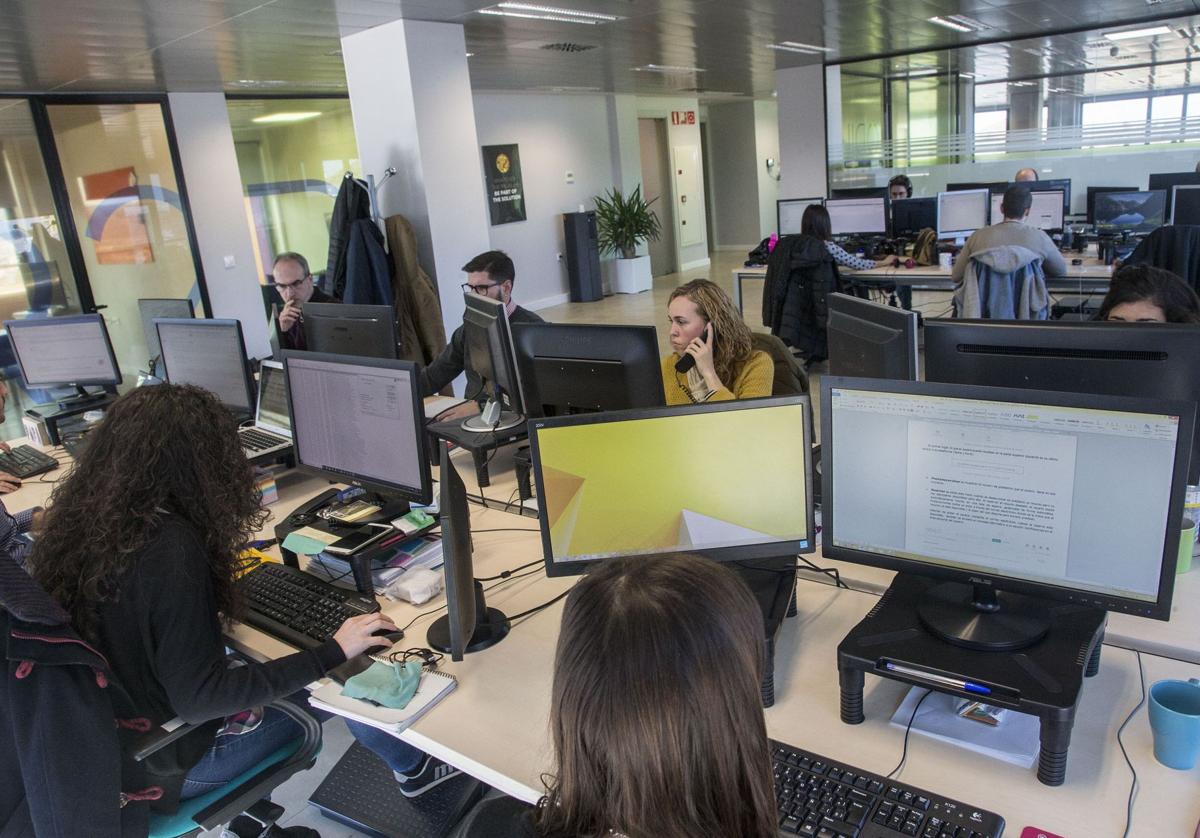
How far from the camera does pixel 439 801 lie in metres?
2.29

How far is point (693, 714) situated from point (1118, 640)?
1.15 meters

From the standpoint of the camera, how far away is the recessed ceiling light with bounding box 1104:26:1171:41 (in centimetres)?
747

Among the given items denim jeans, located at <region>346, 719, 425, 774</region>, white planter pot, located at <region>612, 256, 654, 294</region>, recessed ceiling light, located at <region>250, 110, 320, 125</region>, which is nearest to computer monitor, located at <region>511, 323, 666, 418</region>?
denim jeans, located at <region>346, 719, 425, 774</region>

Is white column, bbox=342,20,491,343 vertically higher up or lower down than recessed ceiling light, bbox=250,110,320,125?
lower down

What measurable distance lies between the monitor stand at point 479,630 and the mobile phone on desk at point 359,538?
11.5 inches

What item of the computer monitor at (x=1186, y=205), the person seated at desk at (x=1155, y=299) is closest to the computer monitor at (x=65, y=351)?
the person seated at desk at (x=1155, y=299)

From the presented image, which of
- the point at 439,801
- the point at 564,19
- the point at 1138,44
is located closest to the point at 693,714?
the point at 439,801

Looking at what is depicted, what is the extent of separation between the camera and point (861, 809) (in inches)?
45.5

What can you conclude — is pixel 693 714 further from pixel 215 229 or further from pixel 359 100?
pixel 215 229

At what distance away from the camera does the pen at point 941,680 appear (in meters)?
1.26

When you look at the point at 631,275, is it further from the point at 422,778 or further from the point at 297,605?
the point at 297,605

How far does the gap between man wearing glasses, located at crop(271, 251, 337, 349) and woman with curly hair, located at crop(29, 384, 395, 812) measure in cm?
247

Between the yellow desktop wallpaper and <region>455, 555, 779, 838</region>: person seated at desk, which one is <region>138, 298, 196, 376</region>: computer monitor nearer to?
the yellow desktop wallpaper

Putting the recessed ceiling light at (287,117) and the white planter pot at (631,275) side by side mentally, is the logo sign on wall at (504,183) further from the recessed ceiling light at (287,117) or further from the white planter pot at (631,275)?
the recessed ceiling light at (287,117)
